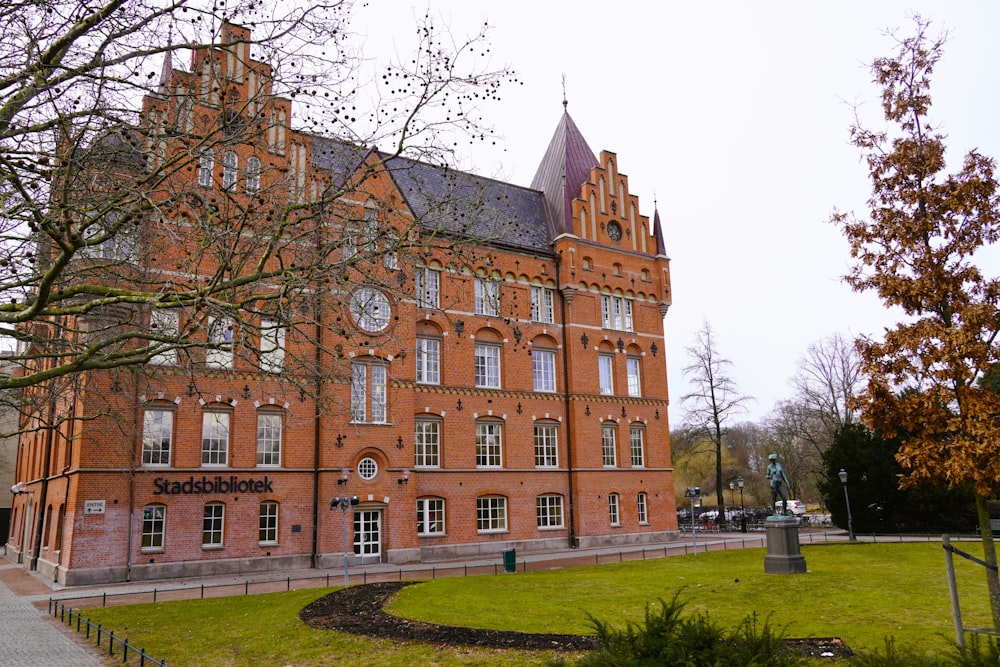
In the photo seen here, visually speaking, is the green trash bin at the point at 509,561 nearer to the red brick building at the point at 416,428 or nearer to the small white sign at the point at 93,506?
the red brick building at the point at 416,428

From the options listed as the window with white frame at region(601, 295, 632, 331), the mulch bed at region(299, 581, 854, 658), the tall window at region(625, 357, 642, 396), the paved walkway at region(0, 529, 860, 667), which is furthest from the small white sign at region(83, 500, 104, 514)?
the tall window at region(625, 357, 642, 396)

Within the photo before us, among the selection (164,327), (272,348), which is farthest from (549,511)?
(164,327)

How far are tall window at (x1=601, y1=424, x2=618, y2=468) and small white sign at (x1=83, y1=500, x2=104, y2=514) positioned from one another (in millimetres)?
21482

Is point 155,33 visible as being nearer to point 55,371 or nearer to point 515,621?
point 55,371

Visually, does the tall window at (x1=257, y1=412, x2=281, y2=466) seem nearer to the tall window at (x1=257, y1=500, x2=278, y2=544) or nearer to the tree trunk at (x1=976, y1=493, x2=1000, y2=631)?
the tall window at (x1=257, y1=500, x2=278, y2=544)

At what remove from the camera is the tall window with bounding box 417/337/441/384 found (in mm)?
30734

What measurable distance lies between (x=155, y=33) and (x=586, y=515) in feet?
92.6

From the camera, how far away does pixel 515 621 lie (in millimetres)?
13703

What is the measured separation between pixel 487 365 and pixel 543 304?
4.31 metres

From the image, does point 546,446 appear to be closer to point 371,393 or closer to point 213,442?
point 371,393

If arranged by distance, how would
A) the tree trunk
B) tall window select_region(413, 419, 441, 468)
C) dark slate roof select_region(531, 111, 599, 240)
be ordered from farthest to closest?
dark slate roof select_region(531, 111, 599, 240)
tall window select_region(413, 419, 441, 468)
the tree trunk

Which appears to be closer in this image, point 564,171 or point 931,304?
point 931,304

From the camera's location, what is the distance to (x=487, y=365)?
32.8m

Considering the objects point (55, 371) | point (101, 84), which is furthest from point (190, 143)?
point (55, 371)
